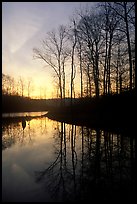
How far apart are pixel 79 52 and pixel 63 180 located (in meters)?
38.2

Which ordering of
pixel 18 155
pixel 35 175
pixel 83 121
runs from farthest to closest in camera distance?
pixel 83 121, pixel 18 155, pixel 35 175

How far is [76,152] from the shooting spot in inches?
472

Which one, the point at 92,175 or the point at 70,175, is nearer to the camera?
the point at 92,175

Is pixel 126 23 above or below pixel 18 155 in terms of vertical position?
above

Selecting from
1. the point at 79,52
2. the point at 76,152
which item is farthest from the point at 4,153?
the point at 79,52

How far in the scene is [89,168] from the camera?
28.3 ft

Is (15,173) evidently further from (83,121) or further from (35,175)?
(83,121)

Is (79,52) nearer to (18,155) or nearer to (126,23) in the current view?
(126,23)

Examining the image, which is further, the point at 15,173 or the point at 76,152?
the point at 76,152

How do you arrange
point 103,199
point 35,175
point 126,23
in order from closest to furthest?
point 103,199 < point 35,175 < point 126,23

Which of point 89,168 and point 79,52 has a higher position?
point 79,52

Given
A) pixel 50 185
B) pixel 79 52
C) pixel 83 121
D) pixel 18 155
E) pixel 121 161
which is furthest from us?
pixel 79 52

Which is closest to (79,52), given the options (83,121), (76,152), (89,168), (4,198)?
(83,121)

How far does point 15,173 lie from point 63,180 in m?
2.15
